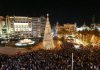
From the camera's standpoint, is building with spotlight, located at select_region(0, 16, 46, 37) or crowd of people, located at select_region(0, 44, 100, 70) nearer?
crowd of people, located at select_region(0, 44, 100, 70)

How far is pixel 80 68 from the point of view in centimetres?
1617

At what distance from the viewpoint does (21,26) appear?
11238 centimetres

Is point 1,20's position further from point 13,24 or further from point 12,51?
point 12,51

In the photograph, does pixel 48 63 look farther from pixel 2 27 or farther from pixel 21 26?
pixel 21 26

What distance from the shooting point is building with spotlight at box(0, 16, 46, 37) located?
357ft

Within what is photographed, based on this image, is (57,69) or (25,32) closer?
(57,69)

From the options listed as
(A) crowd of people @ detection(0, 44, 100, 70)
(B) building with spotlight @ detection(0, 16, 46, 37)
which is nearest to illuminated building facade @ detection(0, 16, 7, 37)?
(B) building with spotlight @ detection(0, 16, 46, 37)

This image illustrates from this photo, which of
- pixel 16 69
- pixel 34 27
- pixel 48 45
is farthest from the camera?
pixel 34 27

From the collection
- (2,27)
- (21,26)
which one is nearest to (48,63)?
(2,27)

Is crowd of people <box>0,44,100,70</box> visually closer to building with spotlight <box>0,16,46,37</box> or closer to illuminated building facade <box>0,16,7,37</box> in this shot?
building with spotlight <box>0,16,46,37</box>

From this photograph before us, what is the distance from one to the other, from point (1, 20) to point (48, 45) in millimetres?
77783

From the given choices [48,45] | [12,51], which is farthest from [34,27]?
[12,51]

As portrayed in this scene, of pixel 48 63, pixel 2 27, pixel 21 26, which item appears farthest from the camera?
pixel 21 26

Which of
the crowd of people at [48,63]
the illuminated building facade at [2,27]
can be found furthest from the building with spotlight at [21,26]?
the crowd of people at [48,63]
